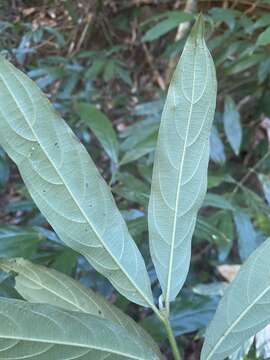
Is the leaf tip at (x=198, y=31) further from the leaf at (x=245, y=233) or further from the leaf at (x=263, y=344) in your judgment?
the leaf at (x=245, y=233)

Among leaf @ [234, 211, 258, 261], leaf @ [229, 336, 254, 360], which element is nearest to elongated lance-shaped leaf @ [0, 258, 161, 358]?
leaf @ [229, 336, 254, 360]

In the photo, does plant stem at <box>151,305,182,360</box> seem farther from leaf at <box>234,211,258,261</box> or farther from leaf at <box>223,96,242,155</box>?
leaf at <box>223,96,242,155</box>

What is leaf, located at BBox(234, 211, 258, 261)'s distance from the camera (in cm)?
111

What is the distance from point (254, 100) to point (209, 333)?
4.42 feet

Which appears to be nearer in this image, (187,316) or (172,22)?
(187,316)

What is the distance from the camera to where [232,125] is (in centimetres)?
141

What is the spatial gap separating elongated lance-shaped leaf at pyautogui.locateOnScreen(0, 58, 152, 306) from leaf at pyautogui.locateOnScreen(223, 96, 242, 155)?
971mm

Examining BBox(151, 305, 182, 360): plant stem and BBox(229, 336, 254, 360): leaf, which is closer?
BBox(151, 305, 182, 360): plant stem

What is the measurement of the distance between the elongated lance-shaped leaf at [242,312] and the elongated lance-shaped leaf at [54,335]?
0.07 m

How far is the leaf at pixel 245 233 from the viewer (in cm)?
111

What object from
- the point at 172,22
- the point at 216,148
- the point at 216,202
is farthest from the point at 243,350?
the point at 172,22

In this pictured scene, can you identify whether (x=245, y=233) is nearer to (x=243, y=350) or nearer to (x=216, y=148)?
(x=216, y=148)

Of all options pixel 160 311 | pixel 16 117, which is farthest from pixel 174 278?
pixel 16 117

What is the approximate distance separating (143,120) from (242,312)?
1.03 m
